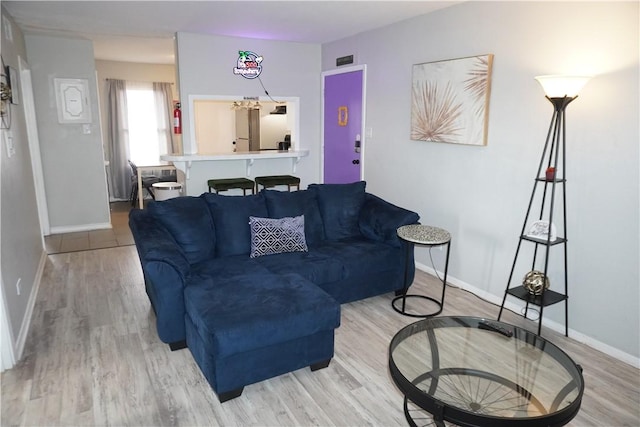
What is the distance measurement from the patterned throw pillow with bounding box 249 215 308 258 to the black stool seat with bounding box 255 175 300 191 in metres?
1.88

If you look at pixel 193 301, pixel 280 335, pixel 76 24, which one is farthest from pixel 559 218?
pixel 76 24

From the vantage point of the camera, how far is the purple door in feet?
17.2

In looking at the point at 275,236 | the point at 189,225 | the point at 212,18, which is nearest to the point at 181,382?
the point at 189,225

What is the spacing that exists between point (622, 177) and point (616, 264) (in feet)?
1.84

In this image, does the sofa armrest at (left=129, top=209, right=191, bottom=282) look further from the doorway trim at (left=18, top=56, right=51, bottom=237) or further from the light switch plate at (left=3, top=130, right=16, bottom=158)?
the doorway trim at (left=18, top=56, right=51, bottom=237)

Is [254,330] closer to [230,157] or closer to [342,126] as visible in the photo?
[230,157]

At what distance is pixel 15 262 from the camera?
3131mm

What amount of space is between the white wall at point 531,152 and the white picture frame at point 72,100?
12.6 feet

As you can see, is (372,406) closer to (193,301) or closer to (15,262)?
(193,301)

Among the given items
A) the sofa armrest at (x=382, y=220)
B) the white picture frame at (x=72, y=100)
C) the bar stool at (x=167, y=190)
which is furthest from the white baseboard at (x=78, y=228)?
the sofa armrest at (x=382, y=220)

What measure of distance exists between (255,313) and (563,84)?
2.32m

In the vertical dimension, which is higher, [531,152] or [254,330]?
[531,152]

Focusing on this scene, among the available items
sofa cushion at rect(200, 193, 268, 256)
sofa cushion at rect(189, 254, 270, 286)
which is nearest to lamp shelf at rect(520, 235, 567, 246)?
sofa cushion at rect(189, 254, 270, 286)

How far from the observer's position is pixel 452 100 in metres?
3.83
